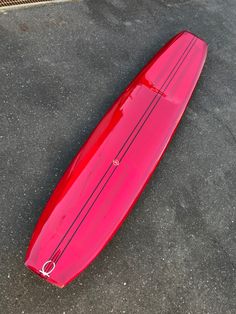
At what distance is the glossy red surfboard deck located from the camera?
3.90m

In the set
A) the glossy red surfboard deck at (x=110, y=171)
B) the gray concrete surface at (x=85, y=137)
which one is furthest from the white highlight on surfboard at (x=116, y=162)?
the gray concrete surface at (x=85, y=137)

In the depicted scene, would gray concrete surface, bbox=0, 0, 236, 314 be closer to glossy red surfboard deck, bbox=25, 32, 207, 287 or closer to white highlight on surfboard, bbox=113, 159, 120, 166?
glossy red surfboard deck, bbox=25, 32, 207, 287

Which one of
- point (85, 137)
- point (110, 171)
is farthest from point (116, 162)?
point (85, 137)

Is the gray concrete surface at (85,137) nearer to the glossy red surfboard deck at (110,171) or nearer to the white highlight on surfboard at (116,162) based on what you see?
the glossy red surfboard deck at (110,171)

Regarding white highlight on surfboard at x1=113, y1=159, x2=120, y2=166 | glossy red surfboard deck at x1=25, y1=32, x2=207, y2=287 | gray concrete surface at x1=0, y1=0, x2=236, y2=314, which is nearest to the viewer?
glossy red surfboard deck at x1=25, y1=32, x2=207, y2=287

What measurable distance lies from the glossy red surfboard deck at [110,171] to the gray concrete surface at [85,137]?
13.2 inches

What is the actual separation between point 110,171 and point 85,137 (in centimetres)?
91

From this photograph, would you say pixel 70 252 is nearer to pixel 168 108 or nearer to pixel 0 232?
pixel 0 232

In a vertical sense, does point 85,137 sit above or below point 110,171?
below

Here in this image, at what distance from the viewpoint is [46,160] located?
190 inches

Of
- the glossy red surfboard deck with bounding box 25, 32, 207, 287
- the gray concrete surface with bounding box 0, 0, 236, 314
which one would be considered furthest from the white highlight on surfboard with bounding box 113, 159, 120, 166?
the gray concrete surface with bounding box 0, 0, 236, 314

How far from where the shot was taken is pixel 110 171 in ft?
14.6

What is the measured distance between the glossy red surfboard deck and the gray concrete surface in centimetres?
34

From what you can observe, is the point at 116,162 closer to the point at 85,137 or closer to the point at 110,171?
the point at 110,171
